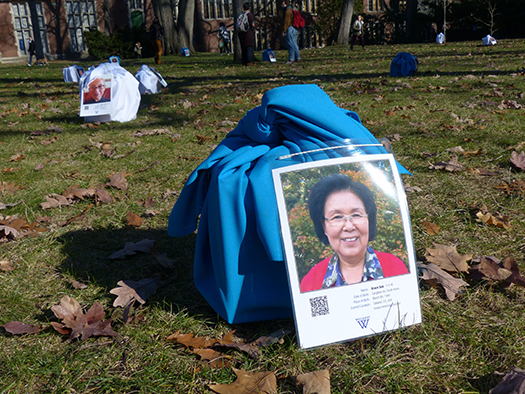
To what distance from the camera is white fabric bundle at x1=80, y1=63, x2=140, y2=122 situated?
5.93m

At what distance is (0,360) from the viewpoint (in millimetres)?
1724

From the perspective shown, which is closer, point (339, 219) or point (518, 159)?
point (339, 219)

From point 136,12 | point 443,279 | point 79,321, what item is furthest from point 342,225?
point 136,12

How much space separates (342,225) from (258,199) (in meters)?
0.33

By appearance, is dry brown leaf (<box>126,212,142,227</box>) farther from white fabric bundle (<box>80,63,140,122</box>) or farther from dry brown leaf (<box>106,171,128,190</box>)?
white fabric bundle (<box>80,63,140,122</box>)

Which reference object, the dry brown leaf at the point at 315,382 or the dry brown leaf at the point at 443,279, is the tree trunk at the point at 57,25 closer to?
the dry brown leaf at the point at 443,279

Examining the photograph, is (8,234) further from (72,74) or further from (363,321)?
(72,74)

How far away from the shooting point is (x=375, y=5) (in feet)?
114

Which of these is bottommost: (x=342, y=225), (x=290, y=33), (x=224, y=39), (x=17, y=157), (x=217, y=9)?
(x=17, y=157)

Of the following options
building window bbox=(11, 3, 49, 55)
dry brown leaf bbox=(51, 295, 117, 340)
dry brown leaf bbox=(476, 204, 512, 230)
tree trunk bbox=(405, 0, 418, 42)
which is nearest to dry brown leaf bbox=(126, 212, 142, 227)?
dry brown leaf bbox=(51, 295, 117, 340)

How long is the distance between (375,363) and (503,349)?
474 millimetres

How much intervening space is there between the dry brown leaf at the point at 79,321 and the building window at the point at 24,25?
35.4 meters

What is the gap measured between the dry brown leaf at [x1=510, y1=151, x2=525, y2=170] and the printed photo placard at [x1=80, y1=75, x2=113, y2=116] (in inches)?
185

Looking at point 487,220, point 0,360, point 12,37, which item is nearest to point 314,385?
point 0,360
